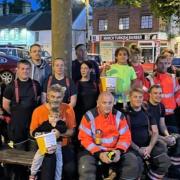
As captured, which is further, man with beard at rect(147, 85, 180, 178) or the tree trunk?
the tree trunk

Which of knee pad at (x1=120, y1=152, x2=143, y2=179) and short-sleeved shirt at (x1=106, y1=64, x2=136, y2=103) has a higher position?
short-sleeved shirt at (x1=106, y1=64, x2=136, y2=103)

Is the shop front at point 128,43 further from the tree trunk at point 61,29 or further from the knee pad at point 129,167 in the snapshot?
the knee pad at point 129,167

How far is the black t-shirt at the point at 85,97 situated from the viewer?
263 inches

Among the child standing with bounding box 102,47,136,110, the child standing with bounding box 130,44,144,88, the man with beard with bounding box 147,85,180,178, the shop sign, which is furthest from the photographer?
the shop sign

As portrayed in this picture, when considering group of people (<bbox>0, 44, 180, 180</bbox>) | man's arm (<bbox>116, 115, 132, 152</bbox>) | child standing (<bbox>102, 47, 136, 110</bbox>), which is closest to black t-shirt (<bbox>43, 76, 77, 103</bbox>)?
group of people (<bbox>0, 44, 180, 180</bbox>)

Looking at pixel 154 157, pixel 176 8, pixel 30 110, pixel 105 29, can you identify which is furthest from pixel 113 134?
pixel 105 29

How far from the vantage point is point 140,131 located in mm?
6102

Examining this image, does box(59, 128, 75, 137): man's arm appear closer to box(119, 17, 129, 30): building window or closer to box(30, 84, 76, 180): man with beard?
box(30, 84, 76, 180): man with beard

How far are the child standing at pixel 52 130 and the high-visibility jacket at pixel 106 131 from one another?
10.6 inches

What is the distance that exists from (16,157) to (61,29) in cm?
199

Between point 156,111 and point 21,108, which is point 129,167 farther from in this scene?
point 21,108

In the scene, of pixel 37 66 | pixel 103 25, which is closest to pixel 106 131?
pixel 37 66

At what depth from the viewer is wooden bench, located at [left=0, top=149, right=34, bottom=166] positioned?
571cm

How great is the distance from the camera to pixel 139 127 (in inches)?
240
